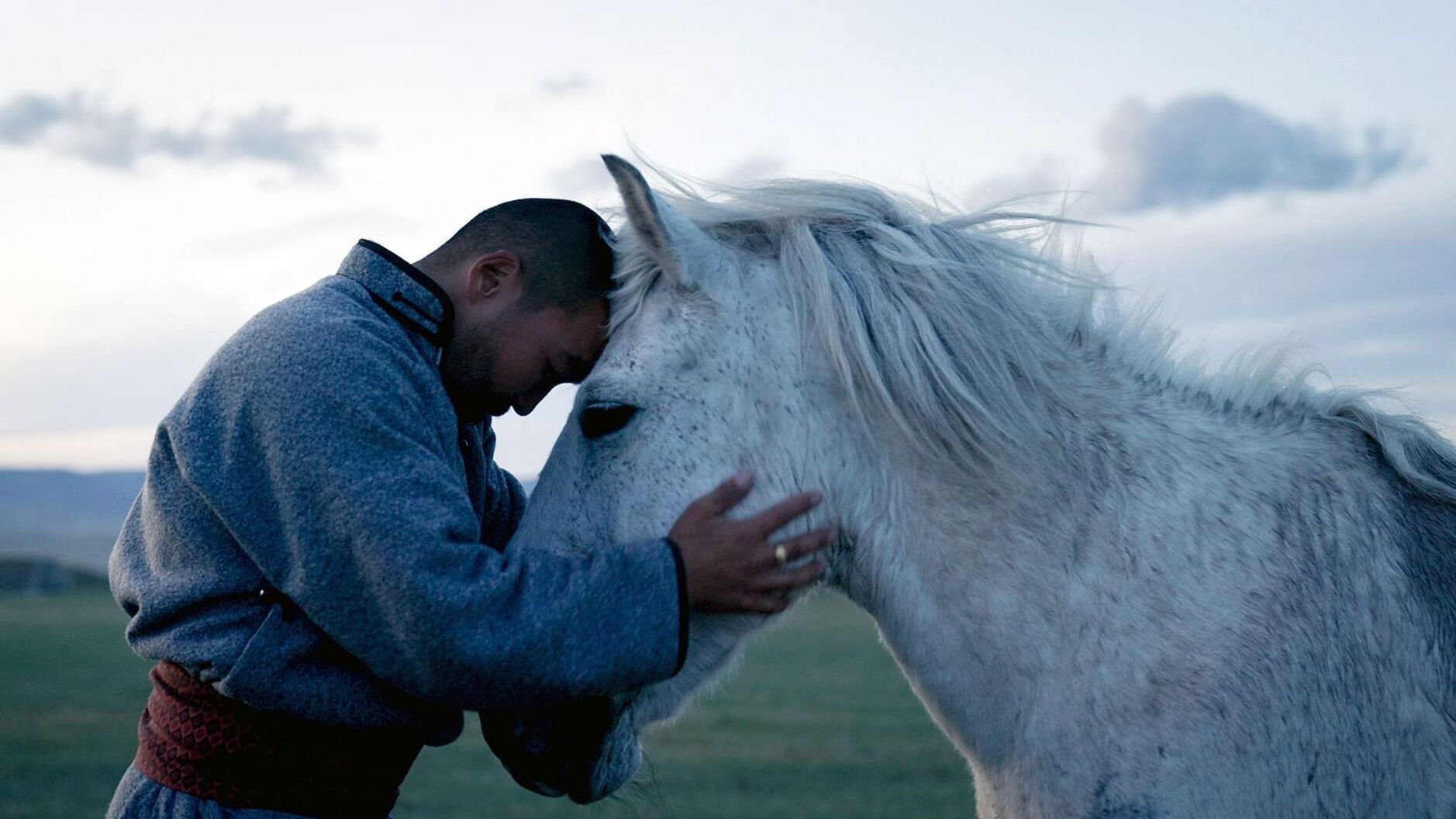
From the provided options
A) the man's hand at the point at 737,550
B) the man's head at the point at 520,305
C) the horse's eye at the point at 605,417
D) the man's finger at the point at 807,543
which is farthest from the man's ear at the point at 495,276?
the man's finger at the point at 807,543

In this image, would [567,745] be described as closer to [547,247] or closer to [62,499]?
[547,247]

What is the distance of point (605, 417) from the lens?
207 cm

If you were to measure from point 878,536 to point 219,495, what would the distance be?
1.06 metres

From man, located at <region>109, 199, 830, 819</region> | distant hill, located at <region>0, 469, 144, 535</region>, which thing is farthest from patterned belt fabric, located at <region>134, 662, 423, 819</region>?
distant hill, located at <region>0, 469, 144, 535</region>

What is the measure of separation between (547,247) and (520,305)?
0.41 feet

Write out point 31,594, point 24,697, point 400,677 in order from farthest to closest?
1. point 31,594
2. point 24,697
3. point 400,677

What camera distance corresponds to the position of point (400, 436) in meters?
1.82

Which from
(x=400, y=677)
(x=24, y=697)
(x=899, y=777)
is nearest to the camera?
(x=400, y=677)

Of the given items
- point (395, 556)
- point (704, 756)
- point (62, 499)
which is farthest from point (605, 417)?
point (62, 499)

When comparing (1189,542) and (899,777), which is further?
(899,777)

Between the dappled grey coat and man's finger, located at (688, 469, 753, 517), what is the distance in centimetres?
10

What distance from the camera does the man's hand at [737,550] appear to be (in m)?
1.90

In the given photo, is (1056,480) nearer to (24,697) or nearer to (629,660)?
(629,660)

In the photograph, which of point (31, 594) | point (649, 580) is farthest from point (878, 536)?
point (31, 594)
